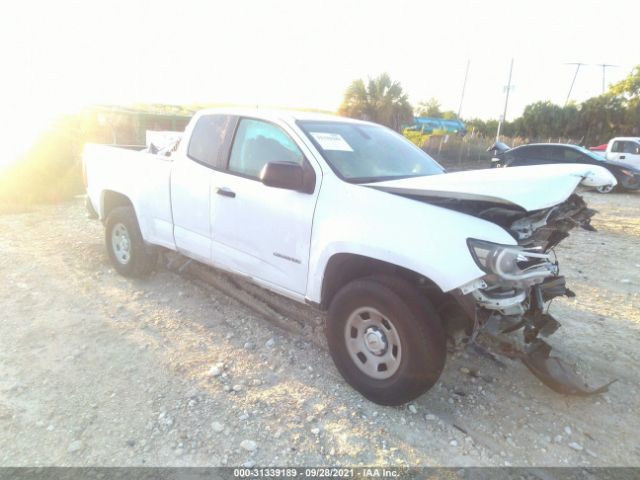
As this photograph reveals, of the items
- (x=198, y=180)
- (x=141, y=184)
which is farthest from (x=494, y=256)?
(x=141, y=184)

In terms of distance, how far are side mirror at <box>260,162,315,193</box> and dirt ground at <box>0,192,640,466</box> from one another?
1347 millimetres

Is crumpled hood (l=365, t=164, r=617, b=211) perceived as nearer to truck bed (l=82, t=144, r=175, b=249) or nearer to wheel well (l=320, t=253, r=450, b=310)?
wheel well (l=320, t=253, r=450, b=310)

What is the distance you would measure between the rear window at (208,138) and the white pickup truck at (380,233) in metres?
0.02

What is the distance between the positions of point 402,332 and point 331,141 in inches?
59.5

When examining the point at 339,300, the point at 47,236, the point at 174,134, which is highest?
the point at 174,134

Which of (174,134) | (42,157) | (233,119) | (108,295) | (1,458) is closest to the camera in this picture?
(1,458)

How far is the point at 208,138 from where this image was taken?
397cm

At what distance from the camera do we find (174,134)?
570 centimetres

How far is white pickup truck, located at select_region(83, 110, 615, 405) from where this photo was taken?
242 centimetres

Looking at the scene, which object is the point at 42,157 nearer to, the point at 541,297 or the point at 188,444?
the point at 188,444

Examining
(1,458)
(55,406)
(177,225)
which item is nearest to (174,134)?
(177,225)

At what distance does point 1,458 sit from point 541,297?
3.29 m

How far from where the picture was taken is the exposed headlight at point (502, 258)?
228cm

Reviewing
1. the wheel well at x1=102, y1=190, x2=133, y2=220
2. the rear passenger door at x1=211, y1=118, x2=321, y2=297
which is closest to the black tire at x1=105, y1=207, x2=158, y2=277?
the wheel well at x1=102, y1=190, x2=133, y2=220
